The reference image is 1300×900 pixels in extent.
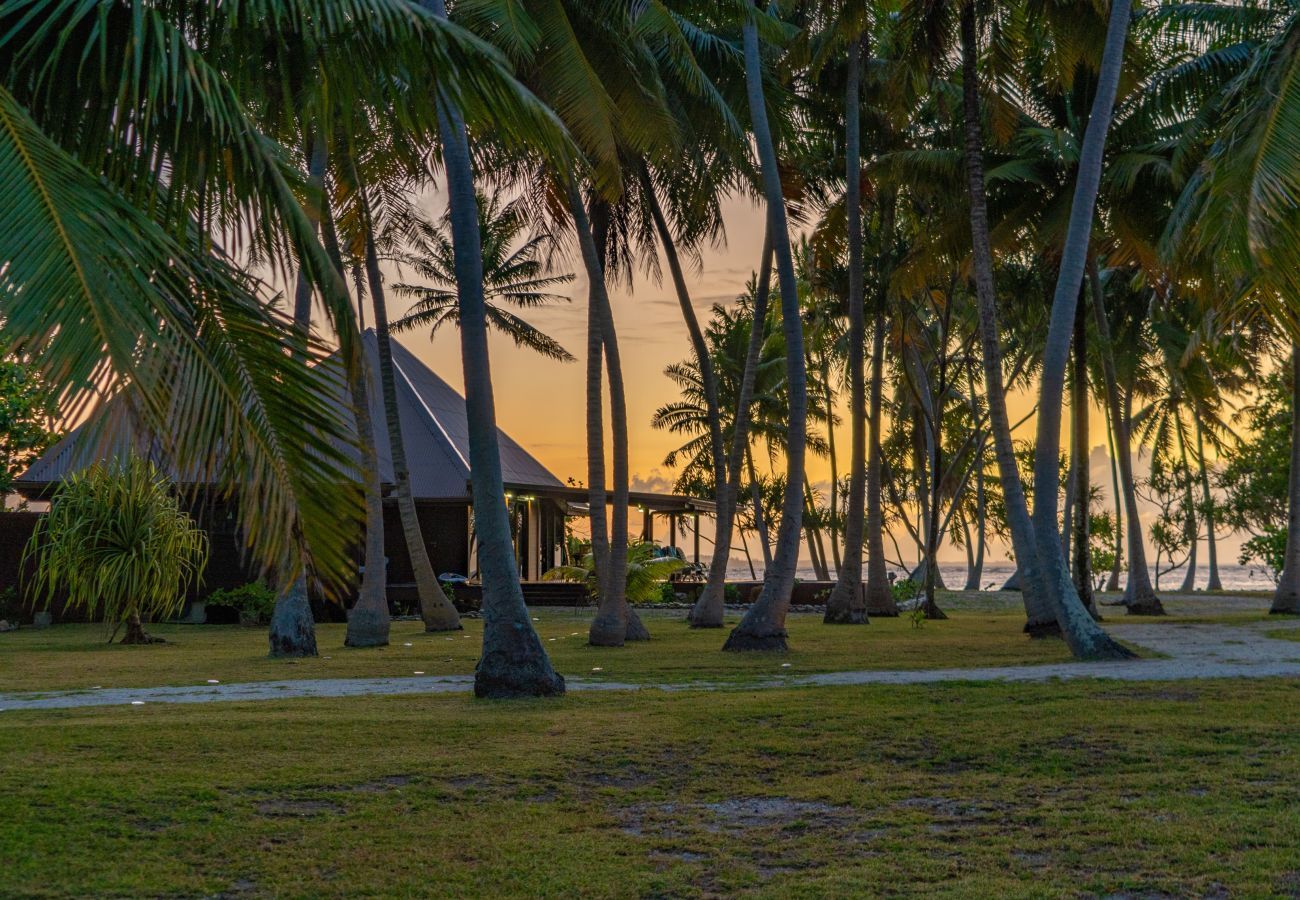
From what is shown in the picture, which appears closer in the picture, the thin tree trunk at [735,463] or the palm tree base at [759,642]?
the palm tree base at [759,642]

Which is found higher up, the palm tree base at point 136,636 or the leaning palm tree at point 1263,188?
the leaning palm tree at point 1263,188

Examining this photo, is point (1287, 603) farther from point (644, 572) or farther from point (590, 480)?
point (590, 480)

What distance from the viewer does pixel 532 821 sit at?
592 centimetres

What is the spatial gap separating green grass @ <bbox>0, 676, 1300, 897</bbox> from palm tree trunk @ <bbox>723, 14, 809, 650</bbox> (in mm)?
5516

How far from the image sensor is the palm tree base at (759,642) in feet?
49.4

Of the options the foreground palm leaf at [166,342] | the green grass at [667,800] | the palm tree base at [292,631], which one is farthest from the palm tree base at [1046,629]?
the foreground palm leaf at [166,342]

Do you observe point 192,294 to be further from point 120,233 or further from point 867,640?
point 867,640

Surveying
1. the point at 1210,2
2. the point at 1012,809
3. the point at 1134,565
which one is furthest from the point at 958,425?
the point at 1012,809

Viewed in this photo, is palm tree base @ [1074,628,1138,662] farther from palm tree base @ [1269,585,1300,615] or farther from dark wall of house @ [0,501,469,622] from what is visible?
dark wall of house @ [0,501,469,622]

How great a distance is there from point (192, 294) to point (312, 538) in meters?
1.16

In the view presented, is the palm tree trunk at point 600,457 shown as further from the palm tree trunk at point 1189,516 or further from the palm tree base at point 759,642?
the palm tree trunk at point 1189,516

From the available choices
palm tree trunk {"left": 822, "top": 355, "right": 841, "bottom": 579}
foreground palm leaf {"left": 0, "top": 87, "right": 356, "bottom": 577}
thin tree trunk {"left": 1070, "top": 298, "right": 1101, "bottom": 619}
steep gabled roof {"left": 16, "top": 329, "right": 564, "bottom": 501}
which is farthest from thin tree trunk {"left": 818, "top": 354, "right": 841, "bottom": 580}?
foreground palm leaf {"left": 0, "top": 87, "right": 356, "bottom": 577}

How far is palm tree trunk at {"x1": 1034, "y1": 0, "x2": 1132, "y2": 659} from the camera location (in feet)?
43.6

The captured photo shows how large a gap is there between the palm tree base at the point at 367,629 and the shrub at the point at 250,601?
5.79 m
